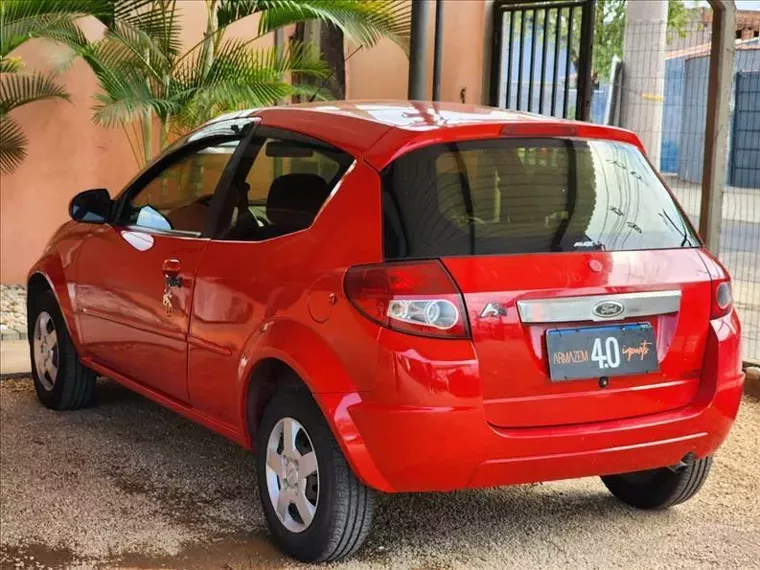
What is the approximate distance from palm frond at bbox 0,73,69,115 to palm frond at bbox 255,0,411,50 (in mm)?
2144

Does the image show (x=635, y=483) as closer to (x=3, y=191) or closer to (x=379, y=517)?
(x=379, y=517)

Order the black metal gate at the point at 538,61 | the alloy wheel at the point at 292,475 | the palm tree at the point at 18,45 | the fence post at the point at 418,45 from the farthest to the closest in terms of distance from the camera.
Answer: the black metal gate at the point at 538,61 → the palm tree at the point at 18,45 → the fence post at the point at 418,45 → the alloy wheel at the point at 292,475

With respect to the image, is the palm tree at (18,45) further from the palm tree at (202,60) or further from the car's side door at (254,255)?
the car's side door at (254,255)

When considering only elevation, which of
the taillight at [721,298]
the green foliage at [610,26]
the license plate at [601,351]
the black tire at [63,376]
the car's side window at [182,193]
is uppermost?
the green foliage at [610,26]

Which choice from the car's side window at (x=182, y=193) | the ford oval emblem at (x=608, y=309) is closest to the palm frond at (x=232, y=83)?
the car's side window at (x=182, y=193)

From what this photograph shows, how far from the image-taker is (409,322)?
355 centimetres

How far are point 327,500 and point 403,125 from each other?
4.54ft

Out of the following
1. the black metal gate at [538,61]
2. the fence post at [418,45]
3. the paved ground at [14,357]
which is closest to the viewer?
the fence post at [418,45]

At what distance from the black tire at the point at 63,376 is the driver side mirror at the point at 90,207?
0.67 m

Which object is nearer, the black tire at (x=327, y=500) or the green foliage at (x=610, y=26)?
the black tire at (x=327, y=500)

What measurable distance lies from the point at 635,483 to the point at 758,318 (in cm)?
321

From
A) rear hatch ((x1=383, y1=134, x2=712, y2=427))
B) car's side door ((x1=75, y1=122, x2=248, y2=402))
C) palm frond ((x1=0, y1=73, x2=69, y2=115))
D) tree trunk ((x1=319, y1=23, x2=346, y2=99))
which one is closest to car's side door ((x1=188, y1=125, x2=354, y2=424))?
car's side door ((x1=75, y1=122, x2=248, y2=402))

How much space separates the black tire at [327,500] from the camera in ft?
12.4

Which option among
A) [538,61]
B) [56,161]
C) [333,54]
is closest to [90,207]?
[56,161]
